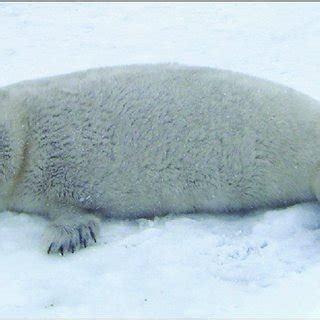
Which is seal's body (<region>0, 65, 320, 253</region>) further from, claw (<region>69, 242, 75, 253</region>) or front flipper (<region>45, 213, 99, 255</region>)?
claw (<region>69, 242, 75, 253</region>)

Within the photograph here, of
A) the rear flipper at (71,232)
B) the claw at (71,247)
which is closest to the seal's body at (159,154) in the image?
the rear flipper at (71,232)

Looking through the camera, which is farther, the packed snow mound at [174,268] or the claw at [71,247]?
the claw at [71,247]

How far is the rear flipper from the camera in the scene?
318 centimetres

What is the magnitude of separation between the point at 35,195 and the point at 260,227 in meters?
1.10

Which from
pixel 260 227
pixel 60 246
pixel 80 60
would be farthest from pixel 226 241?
pixel 80 60

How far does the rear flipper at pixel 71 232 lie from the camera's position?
10.4ft

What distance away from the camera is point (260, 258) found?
2998mm

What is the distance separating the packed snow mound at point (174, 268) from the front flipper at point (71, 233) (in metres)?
0.04

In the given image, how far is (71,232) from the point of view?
329cm

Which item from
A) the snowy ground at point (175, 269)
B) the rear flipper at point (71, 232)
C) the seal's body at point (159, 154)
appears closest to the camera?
the snowy ground at point (175, 269)

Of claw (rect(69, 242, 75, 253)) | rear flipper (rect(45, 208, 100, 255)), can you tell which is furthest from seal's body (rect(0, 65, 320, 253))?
claw (rect(69, 242, 75, 253))

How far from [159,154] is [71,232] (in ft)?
1.84

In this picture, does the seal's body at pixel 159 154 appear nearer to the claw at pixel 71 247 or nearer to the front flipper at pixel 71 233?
the front flipper at pixel 71 233

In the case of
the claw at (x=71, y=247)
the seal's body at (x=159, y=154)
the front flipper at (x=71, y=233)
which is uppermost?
the seal's body at (x=159, y=154)
